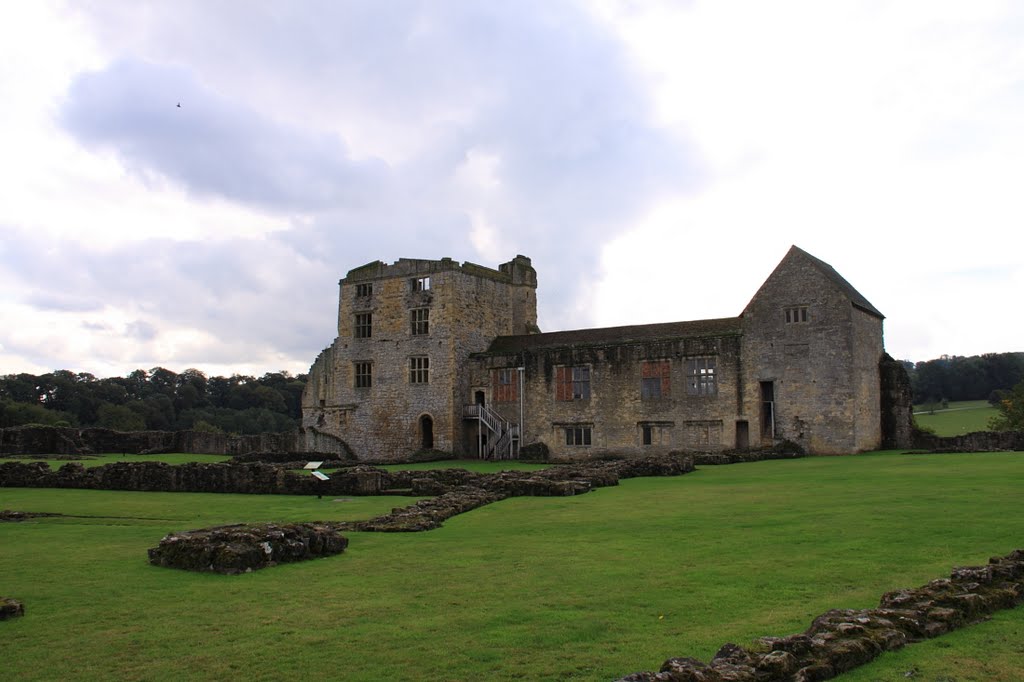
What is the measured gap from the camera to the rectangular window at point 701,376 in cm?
3906

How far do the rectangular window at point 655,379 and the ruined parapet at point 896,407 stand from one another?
1006cm

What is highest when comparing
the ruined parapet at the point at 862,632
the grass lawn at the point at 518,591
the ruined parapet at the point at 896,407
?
the ruined parapet at the point at 896,407

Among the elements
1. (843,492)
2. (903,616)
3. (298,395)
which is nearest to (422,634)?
(903,616)

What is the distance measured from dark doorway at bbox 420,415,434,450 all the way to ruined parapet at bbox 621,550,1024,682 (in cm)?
4084

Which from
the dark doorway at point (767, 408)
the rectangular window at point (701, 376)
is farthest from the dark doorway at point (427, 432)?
the dark doorway at point (767, 408)

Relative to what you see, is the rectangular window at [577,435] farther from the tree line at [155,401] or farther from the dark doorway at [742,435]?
the tree line at [155,401]

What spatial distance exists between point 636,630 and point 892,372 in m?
35.7

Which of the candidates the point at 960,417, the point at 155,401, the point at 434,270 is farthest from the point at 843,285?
the point at 155,401

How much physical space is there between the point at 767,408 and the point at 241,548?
30.4 m

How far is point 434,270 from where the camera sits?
48906mm

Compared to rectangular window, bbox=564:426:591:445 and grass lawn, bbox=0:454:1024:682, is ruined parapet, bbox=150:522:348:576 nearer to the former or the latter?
grass lawn, bbox=0:454:1024:682

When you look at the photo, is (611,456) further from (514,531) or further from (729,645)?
(729,645)

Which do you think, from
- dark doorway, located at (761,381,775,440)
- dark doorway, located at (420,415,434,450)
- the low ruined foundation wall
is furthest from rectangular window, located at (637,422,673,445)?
dark doorway, located at (420,415,434,450)

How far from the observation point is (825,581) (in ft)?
31.7
